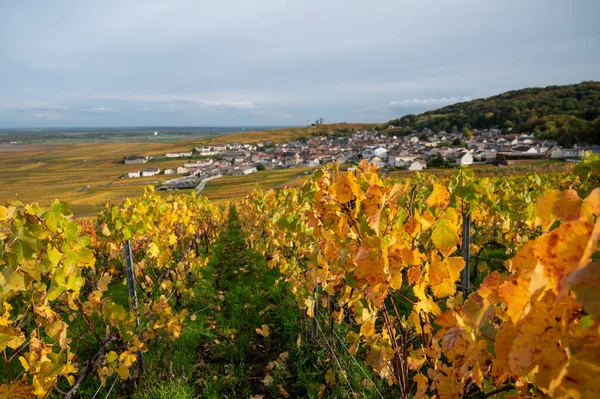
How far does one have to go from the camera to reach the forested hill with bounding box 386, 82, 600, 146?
71125 millimetres

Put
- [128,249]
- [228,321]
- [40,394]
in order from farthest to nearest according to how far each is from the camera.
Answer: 1. [228,321]
2. [128,249]
3. [40,394]

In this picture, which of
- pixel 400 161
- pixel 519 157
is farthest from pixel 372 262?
pixel 400 161

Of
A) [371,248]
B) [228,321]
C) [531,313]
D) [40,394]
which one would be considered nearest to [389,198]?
[371,248]

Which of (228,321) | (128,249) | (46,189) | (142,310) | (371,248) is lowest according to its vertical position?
(46,189)

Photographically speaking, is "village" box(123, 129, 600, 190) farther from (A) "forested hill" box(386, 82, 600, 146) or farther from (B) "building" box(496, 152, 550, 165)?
(A) "forested hill" box(386, 82, 600, 146)

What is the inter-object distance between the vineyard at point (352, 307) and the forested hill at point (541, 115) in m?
78.8

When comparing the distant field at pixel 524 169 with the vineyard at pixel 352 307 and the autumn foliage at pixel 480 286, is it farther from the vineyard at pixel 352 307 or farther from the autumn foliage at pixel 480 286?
the autumn foliage at pixel 480 286

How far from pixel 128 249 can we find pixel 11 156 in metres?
184

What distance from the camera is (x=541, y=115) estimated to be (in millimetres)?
108500

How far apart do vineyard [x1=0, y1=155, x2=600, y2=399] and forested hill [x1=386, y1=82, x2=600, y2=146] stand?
3103 inches

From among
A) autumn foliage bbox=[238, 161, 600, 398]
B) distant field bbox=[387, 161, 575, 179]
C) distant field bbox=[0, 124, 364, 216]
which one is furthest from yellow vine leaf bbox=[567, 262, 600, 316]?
distant field bbox=[387, 161, 575, 179]

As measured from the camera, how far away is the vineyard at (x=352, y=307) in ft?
2.31

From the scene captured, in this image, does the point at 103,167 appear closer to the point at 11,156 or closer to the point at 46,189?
the point at 46,189

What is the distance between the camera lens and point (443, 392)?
1428mm
